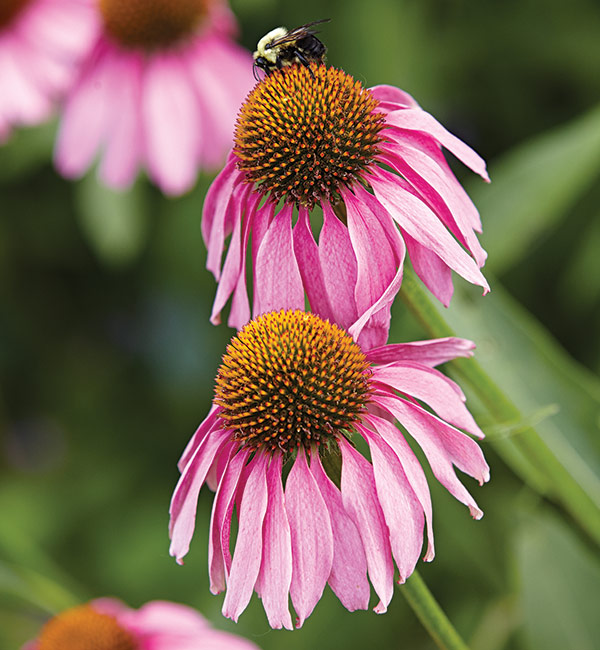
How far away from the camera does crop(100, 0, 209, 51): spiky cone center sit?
4.60 ft

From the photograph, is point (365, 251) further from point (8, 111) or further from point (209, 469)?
point (8, 111)

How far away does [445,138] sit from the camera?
0.56 metres

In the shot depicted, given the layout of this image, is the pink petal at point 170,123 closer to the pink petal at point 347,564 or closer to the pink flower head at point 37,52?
the pink flower head at point 37,52

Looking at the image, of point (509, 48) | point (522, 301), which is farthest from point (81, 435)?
point (509, 48)

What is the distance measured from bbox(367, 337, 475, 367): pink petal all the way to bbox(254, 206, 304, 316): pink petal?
0.21 feet

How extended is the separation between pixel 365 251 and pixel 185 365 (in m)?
1.28

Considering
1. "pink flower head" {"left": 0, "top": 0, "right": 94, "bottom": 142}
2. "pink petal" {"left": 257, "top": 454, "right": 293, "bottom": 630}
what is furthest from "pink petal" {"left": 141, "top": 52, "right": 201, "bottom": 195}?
"pink petal" {"left": 257, "top": 454, "right": 293, "bottom": 630}

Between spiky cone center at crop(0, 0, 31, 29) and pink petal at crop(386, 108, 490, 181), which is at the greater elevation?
pink petal at crop(386, 108, 490, 181)

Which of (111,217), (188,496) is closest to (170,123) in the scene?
(111,217)

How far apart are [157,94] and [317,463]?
0.96m

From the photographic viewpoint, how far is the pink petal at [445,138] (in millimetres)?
557

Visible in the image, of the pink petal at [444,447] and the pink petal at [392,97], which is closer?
the pink petal at [444,447]

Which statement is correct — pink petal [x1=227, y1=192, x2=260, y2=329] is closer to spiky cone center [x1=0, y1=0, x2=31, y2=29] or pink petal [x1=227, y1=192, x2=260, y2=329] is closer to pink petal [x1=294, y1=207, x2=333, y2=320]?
pink petal [x1=294, y1=207, x2=333, y2=320]

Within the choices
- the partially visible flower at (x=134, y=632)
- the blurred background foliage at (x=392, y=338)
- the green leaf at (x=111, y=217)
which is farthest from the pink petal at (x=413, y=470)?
the green leaf at (x=111, y=217)
